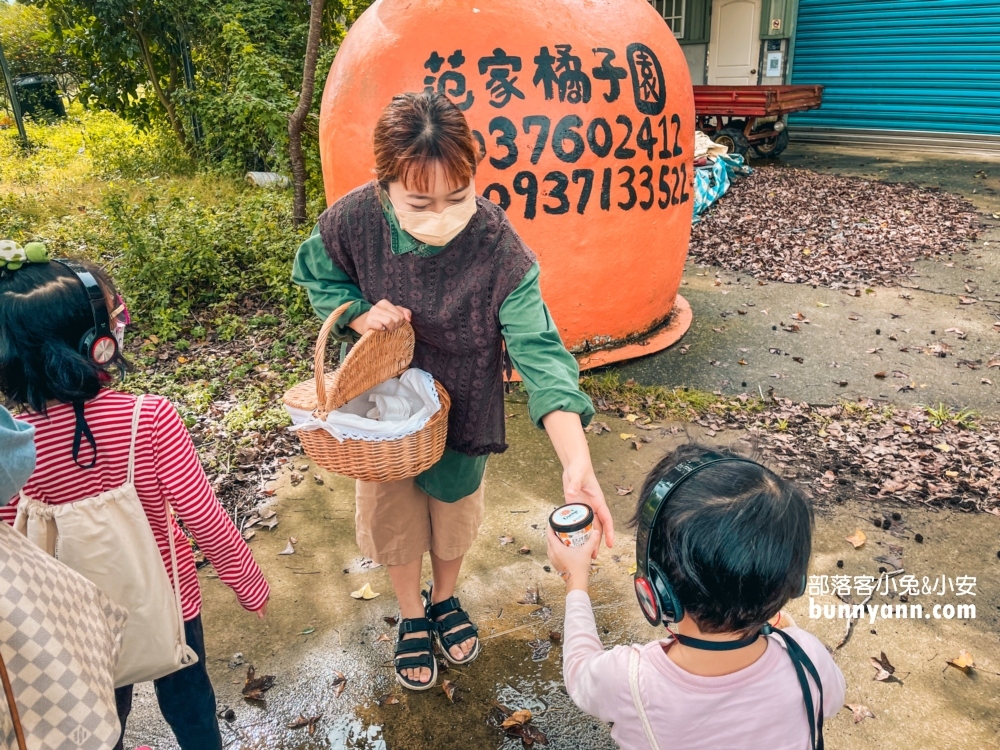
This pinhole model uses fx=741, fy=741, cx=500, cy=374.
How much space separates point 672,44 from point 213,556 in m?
4.35

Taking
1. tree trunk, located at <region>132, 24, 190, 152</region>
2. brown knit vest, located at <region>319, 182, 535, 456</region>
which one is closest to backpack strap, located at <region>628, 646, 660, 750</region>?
brown knit vest, located at <region>319, 182, 535, 456</region>

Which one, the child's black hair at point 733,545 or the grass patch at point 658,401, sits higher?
the child's black hair at point 733,545

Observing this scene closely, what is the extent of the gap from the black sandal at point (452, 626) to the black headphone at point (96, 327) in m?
1.57

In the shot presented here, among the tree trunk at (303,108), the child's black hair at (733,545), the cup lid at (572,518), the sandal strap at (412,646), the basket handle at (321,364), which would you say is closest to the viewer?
the child's black hair at (733,545)

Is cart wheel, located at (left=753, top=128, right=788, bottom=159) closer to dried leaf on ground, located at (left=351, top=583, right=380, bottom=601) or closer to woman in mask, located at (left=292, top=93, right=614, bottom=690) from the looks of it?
dried leaf on ground, located at (left=351, top=583, right=380, bottom=601)

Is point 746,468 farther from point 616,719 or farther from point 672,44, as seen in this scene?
point 672,44

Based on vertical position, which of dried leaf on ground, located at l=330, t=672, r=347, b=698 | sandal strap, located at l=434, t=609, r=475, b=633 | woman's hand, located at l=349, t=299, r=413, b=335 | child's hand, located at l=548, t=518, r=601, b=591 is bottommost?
dried leaf on ground, located at l=330, t=672, r=347, b=698

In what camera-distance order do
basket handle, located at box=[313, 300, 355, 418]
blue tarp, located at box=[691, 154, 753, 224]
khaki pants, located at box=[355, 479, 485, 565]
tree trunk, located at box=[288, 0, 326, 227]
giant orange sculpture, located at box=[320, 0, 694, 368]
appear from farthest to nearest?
1. blue tarp, located at box=[691, 154, 753, 224]
2. tree trunk, located at box=[288, 0, 326, 227]
3. giant orange sculpture, located at box=[320, 0, 694, 368]
4. khaki pants, located at box=[355, 479, 485, 565]
5. basket handle, located at box=[313, 300, 355, 418]

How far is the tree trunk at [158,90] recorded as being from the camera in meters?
10.4

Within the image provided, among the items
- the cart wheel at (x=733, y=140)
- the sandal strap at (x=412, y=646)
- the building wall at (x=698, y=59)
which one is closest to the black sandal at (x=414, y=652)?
the sandal strap at (x=412, y=646)

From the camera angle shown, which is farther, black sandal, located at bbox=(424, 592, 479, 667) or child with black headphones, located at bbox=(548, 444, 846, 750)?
black sandal, located at bbox=(424, 592, 479, 667)

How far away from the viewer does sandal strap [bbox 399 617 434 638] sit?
2688mm

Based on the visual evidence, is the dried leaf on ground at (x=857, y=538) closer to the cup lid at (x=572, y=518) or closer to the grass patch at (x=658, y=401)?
the grass patch at (x=658, y=401)

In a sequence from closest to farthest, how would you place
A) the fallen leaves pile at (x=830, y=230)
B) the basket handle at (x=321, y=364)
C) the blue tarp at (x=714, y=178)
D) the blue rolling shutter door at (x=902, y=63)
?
the basket handle at (x=321, y=364) < the fallen leaves pile at (x=830, y=230) < the blue tarp at (x=714, y=178) < the blue rolling shutter door at (x=902, y=63)
